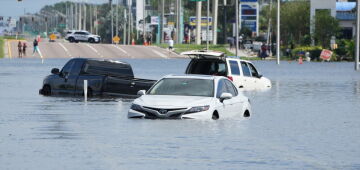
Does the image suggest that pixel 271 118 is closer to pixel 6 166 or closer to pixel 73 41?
pixel 6 166

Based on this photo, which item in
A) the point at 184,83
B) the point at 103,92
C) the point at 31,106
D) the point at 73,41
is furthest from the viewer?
the point at 73,41

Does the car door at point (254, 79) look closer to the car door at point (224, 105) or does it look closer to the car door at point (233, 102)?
the car door at point (233, 102)

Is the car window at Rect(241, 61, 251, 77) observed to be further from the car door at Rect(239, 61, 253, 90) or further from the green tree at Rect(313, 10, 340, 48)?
the green tree at Rect(313, 10, 340, 48)

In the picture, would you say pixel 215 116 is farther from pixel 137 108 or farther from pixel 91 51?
pixel 91 51

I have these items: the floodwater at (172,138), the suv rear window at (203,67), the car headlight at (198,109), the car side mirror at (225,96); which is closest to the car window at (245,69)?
the suv rear window at (203,67)

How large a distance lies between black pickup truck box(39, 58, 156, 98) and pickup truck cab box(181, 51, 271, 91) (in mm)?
2118

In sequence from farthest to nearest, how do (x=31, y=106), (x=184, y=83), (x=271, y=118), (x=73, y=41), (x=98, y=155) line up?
1. (x=73, y=41)
2. (x=31, y=106)
3. (x=271, y=118)
4. (x=184, y=83)
5. (x=98, y=155)

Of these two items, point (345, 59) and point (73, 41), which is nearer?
point (345, 59)

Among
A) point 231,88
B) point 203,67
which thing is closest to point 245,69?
point 203,67

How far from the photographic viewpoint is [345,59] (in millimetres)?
112062

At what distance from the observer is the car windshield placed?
25203 mm

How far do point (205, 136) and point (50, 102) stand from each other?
13999 millimetres

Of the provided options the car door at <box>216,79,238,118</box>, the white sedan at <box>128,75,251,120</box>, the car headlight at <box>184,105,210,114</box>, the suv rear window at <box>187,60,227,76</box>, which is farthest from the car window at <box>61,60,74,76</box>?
the car headlight at <box>184,105,210,114</box>

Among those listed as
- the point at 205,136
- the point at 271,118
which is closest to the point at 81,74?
the point at 271,118
